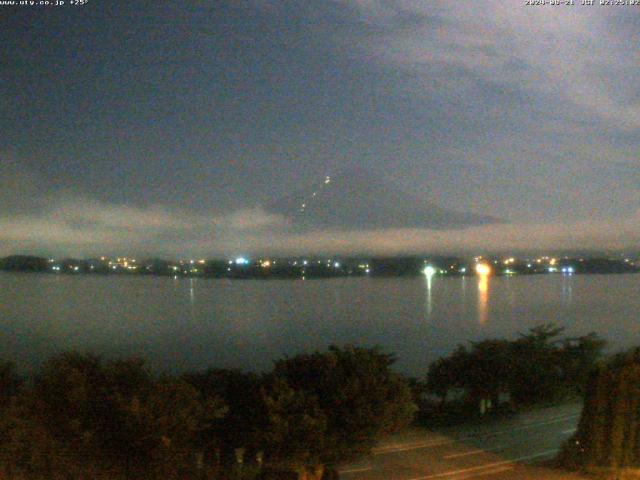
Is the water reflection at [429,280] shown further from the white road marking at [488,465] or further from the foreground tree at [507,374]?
the white road marking at [488,465]

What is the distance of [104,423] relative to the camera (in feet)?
21.8

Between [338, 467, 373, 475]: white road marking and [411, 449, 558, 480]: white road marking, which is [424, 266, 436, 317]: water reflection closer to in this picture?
[411, 449, 558, 480]: white road marking

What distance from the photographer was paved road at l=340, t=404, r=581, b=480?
9.34 metres

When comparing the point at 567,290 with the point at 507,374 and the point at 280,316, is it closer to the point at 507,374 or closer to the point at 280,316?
the point at 280,316

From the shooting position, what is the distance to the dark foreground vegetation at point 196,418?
6250 millimetres

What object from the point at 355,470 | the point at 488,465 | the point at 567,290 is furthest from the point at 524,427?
the point at 567,290

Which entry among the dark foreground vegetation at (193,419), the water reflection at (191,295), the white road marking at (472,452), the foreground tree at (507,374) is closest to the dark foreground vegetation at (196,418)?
the dark foreground vegetation at (193,419)

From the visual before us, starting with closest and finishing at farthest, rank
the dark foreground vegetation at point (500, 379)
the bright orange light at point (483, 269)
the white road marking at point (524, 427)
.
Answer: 1. the white road marking at point (524, 427)
2. the dark foreground vegetation at point (500, 379)
3. the bright orange light at point (483, 269)

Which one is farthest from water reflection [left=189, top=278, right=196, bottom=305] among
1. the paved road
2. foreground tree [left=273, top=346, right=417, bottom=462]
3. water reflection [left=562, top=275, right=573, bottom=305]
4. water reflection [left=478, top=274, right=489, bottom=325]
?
foreground tree [left=273, top=346, right=417, bottom=462]

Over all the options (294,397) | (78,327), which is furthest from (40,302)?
(294,397)

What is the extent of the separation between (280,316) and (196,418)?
141 ft

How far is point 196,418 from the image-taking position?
696 cm

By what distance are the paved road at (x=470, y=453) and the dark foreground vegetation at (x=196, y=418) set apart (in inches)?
52.8

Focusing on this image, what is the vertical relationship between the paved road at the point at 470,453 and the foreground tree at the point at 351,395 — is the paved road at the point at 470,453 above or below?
below
